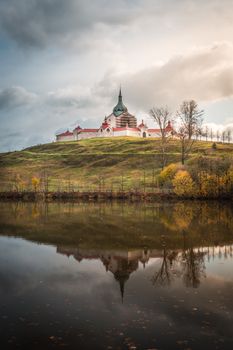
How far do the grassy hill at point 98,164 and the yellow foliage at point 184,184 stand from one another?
12418 millimetres

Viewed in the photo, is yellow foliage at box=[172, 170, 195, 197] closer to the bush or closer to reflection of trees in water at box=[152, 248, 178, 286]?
the bush

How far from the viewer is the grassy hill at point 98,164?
3723 inches

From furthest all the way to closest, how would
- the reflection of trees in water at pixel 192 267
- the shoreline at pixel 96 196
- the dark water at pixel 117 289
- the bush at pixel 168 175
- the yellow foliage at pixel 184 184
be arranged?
1. the bush at pixel 168 175
2. the shoreline at pixel 96 196
3. the yellow foliage at pixel 184 184
4. the reflection of trees in water at pixel 192 267
5. the dark water at pixel 117 289

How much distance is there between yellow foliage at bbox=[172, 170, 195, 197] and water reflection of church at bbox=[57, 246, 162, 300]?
156ft

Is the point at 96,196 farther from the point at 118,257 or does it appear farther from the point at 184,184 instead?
the point at 118,257

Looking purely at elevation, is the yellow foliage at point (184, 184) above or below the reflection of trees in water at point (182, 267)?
above

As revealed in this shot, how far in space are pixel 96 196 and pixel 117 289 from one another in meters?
59.6

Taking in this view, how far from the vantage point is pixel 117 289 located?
17.4m

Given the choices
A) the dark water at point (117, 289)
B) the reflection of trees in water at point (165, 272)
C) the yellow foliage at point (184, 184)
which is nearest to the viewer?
the dark water at point (117, 289)

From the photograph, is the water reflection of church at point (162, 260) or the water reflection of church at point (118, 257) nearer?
the water reflection of church at point (162, 260)

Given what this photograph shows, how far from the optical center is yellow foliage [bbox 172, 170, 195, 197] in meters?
71.6

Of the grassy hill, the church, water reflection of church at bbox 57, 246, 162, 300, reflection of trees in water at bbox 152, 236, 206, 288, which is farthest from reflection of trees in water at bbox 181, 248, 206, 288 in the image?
the church

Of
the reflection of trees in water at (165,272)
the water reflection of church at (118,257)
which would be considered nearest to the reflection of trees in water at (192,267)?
the reflection of trees in water at (165,272)

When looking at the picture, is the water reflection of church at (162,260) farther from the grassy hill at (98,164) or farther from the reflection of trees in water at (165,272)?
the grassy hill at (98,164)
